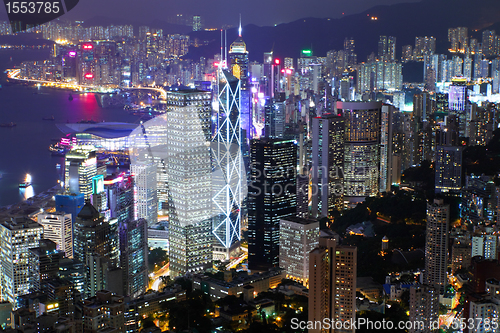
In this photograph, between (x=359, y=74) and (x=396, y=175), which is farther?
(x=359, y=74)

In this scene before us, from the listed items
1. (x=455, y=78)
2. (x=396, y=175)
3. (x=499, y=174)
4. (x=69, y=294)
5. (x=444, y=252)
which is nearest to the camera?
(x=69, y=294)

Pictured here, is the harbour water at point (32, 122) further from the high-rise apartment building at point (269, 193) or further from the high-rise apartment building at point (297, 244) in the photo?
the high-rise apartment building at point (297, 244)

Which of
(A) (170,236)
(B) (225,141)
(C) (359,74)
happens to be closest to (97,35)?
(B) (225,141)

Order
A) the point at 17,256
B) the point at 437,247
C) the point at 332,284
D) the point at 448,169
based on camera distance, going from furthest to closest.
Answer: the point at 448,169 → the point at 437,247 → the point at 17,256 → the point at 332,284

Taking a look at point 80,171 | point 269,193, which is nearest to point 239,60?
point 80,171

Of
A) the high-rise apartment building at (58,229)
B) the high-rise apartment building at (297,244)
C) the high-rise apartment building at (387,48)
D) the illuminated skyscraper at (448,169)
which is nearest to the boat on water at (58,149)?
the high-rise apartment building at (58,229)

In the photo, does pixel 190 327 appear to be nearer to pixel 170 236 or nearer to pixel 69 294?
pixel 69 294

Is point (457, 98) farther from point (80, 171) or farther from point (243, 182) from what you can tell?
→ point (80, 171)
